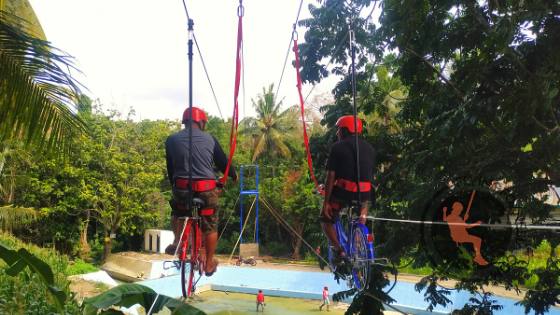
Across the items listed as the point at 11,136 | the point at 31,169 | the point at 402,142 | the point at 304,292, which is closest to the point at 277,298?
the point at 304,292

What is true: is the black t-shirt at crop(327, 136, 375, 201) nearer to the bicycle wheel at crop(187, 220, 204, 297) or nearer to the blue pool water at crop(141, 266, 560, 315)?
the bicycle wheel at crop(187, 220, 204, 297)

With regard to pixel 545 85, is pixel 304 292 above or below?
below

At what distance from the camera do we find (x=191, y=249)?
4.32 meters

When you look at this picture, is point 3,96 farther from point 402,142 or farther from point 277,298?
point 277,298

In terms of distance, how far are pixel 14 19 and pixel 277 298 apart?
17.9 metres

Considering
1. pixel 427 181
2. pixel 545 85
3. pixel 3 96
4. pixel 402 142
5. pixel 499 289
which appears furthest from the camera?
pixel 499 289

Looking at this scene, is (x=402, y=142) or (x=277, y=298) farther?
(x=277, y=298)

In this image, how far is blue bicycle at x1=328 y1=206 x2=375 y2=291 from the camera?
14.4 feet

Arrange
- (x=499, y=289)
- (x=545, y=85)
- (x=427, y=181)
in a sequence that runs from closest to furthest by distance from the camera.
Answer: (x=545, y=85)
(x=427, y=181)
(x=499, y=289)

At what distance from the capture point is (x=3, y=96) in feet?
11.6

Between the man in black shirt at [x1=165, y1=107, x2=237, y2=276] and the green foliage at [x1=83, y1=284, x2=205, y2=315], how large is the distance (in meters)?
1.38

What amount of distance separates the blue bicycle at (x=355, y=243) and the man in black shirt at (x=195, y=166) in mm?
1184

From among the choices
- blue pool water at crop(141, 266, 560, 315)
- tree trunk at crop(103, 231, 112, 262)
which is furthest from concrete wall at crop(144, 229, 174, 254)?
blue pool water at crop(141, 266, 560, 315)

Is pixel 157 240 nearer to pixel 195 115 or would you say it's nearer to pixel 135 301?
pixel 195 115
